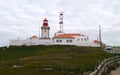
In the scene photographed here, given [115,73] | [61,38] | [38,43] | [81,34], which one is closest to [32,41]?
[38,43]

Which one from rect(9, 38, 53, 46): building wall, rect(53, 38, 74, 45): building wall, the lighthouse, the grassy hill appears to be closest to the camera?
the grassy hill

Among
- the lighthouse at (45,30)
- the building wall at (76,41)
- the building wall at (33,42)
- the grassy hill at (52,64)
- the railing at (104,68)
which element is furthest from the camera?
the lighthouse at (45,30)

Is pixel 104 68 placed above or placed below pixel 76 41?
below

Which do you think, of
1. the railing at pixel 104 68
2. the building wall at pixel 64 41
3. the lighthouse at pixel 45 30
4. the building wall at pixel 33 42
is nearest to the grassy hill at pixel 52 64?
the railing at pixel 104 68

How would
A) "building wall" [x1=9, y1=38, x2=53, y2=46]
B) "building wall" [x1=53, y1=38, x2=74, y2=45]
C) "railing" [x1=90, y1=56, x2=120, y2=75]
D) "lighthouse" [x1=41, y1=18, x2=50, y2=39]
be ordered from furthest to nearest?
1. "lighthouse" [x1=41, y1=18, x2=50, y2=39]
2. "building wall" [x1=9, y1=38, x2=53, y2=46]
3. "building wall" [x1=53, y1=38, x2=74, y2=45]
4. "railing" [x1=90, y1=56, x2=120, y2=75]

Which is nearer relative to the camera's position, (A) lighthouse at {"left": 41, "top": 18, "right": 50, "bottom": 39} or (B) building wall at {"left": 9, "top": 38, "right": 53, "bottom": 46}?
(B) building wall at {"left": 9, "top": 38, "right": 53, "bottom": 46}

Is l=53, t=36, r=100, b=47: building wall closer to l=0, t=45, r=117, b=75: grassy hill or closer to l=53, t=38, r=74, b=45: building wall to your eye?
l=53, t=38, r=74, b=45: building wall

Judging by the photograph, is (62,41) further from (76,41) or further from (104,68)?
(104,68)

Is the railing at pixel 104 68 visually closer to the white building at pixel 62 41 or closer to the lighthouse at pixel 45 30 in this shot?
the white building at pixel 62 41

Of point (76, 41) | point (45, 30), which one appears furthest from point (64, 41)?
point (45, 30)

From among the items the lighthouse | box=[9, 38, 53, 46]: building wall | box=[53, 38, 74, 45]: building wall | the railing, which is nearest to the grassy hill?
the railing

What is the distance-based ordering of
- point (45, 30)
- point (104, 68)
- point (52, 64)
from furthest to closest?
point (45, 30)
point (52, 64)
point (104, 68)

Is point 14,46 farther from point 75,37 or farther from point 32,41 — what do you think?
point 75,37

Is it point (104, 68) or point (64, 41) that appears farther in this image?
point (64, 41)
